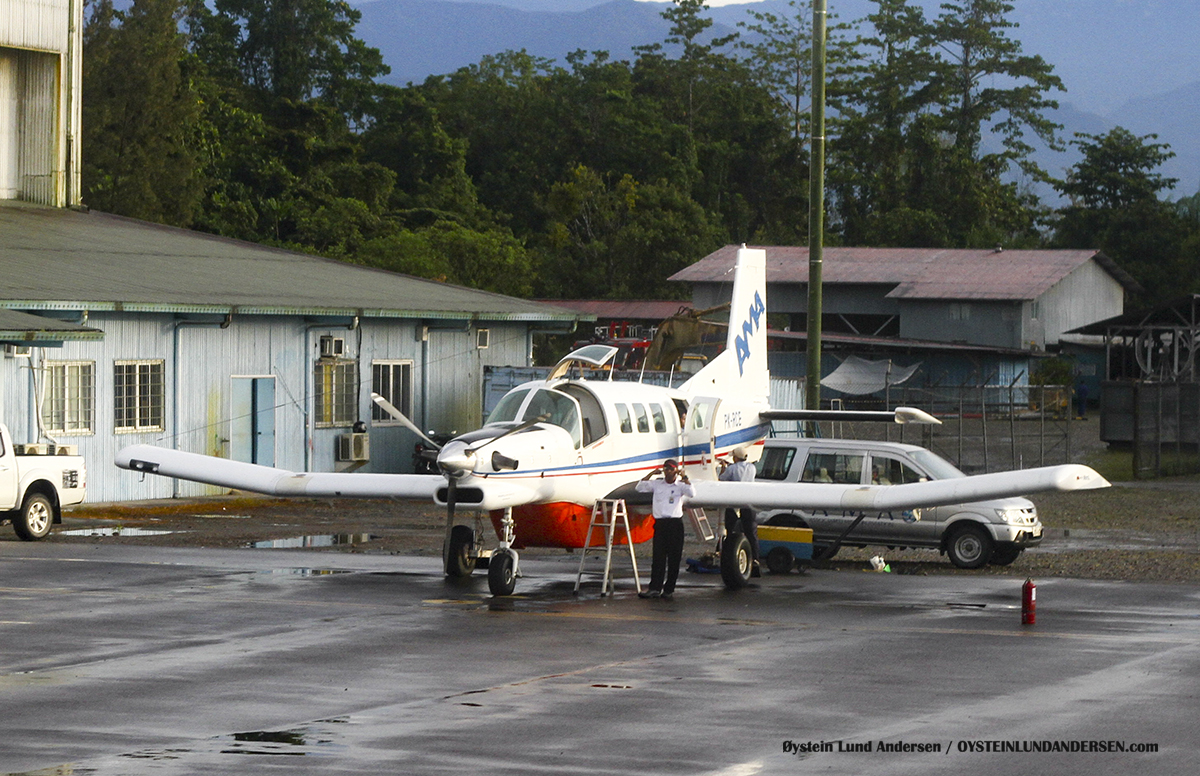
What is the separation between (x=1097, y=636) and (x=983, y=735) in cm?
514

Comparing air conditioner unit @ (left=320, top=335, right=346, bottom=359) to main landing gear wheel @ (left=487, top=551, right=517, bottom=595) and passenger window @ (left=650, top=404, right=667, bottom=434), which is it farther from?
main landing gear wheel @ (left=487, top=551, right=517, bottom=595)

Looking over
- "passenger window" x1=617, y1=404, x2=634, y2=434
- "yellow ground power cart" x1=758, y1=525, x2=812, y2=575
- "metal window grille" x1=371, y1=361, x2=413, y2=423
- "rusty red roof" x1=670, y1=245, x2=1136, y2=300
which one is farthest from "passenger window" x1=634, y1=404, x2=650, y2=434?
"rusty red roof" x1=670, y1=245, x2=1136, y2=300

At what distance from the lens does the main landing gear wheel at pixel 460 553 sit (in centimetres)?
1959

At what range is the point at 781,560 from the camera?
68.9 ft

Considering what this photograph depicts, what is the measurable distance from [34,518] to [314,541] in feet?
13.9

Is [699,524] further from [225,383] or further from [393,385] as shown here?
[393,385]

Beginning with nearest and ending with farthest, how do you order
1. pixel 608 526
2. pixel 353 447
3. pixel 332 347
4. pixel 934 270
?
pixel 608 526, pixel 353 447, pixel 332 347, pixel 934 270

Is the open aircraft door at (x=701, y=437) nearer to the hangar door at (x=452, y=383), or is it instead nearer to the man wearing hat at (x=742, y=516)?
the man wearing hat at (x=742, y=516)

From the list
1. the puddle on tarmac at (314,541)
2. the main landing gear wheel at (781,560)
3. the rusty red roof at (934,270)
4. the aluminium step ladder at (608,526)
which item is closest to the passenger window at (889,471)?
the main landing gear wheel at (781,560)

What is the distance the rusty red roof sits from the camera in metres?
68.6

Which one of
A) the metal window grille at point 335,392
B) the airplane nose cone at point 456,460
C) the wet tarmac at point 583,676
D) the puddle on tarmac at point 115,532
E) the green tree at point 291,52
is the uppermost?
the green tree at point 291,52

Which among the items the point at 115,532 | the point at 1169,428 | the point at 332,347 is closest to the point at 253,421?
the point at 332,347

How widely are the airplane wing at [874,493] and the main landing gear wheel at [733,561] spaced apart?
64cm

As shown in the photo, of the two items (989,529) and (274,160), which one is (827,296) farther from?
(989,529)
